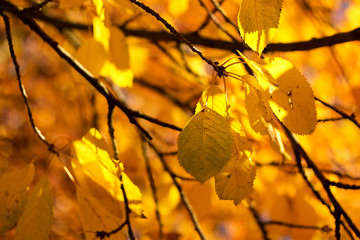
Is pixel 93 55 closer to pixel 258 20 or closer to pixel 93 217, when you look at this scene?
pixel 93 217

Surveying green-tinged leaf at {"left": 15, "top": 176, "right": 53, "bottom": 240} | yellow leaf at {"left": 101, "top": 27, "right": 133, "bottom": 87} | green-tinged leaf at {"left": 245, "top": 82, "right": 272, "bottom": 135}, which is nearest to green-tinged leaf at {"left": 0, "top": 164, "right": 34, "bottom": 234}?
green-tinged leaf at {"left": 15, "top": 176, "right": 53, "bottom": 240}

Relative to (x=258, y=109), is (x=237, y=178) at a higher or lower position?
lower

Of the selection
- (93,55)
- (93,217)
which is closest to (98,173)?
(93,217)

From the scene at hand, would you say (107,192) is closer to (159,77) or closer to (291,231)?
Answer: (291,231)

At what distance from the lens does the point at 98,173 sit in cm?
106

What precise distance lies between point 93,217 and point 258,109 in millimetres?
444

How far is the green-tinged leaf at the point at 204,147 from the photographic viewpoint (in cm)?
84

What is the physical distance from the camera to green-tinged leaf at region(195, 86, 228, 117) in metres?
0.97

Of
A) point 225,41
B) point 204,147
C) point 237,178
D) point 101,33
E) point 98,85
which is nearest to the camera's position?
point 204,147

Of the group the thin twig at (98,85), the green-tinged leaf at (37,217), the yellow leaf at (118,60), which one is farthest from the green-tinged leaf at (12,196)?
the yellow leaf at (118,60)

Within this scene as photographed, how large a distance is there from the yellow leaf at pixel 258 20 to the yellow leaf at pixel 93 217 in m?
0.48

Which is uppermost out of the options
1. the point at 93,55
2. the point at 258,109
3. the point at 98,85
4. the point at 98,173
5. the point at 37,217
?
the point at 93,55

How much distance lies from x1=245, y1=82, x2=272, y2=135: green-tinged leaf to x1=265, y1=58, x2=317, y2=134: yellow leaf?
2.3 inches

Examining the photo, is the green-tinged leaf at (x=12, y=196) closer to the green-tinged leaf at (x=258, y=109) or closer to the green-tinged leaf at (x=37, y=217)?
the green-tinged leaf at (x=37, y=217)
